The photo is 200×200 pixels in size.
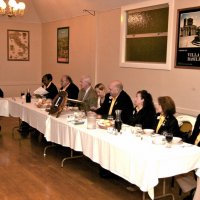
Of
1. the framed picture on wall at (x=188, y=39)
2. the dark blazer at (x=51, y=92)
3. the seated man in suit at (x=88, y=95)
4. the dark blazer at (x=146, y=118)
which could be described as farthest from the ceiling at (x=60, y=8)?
the dark blazer at (x=146, y=118)

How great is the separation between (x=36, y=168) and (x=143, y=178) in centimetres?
210

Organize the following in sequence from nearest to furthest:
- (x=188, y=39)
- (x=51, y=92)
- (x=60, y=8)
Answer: (x=188, y=39) → (x=51, y=92) → (x=60, y=8)

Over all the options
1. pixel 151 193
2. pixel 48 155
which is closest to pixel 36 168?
pixel 48 155

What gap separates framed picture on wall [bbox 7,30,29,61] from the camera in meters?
9.26

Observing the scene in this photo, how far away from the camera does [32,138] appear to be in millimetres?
6277

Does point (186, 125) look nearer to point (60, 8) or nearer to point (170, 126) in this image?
point (170, 126)

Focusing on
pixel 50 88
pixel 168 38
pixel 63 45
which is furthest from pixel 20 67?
pixel 168 38

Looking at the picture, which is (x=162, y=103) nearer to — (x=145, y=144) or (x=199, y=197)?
(x=145, y=144)

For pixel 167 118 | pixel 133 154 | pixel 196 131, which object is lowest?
pixel 133 154

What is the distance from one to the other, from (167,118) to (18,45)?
6666 mm

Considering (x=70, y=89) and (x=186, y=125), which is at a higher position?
(x=70, y=89)

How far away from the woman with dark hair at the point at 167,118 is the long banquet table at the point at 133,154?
0.39 m

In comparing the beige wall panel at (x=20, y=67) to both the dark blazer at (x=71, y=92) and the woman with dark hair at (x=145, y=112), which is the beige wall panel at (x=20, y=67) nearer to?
the dark blazer at (x=71, y=92)

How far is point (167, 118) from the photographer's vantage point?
3752 millimetres
